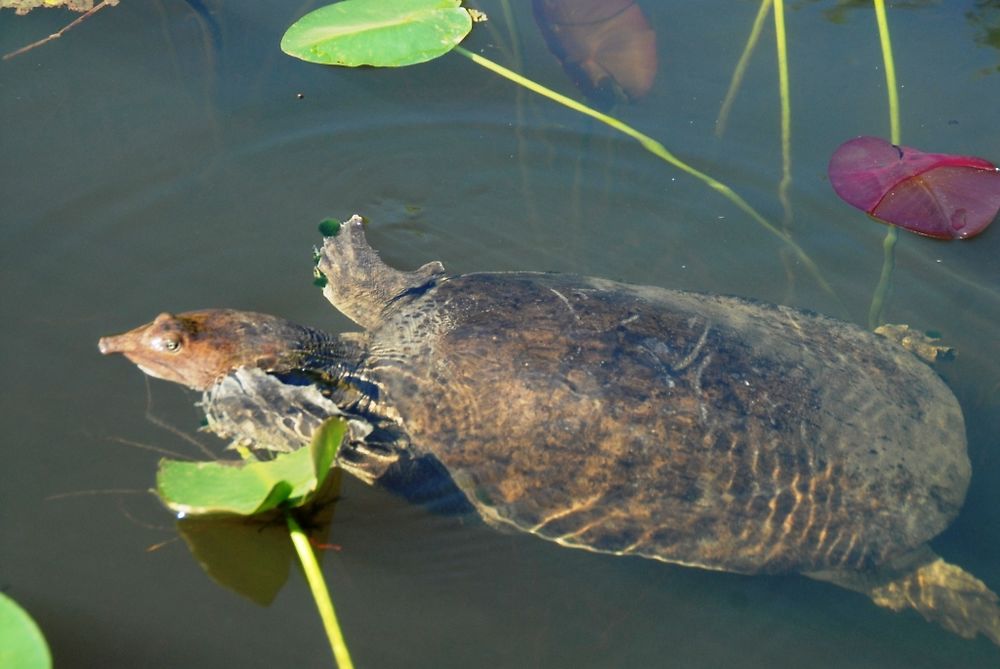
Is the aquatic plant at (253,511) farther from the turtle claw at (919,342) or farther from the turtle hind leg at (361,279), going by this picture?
the turtle claw at (919,342)

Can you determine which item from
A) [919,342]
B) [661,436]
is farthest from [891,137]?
[661,436]

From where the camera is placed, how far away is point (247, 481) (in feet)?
9.38

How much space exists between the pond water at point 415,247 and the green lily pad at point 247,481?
0.71 meters

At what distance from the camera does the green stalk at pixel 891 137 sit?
187 inches

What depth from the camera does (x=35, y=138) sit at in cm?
495

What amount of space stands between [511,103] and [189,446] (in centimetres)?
296

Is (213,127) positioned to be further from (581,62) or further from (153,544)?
(153,544)

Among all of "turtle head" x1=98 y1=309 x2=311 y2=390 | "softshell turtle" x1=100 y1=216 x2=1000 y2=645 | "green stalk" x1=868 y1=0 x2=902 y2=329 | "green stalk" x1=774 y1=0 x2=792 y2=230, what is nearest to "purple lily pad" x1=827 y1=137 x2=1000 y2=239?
"green stalk" x1=868 y1=0 x2=902 y2=329

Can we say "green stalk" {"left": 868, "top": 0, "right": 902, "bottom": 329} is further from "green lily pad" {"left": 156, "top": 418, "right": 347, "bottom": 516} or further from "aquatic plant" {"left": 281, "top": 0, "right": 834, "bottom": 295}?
"green lily pad" {"left": 156, "top": 418, "right": 347, "bottom": 516}

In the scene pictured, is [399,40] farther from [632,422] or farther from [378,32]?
[632,422]

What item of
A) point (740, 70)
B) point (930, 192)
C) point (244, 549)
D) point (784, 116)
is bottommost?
point (244, 549)

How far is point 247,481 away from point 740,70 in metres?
4.27

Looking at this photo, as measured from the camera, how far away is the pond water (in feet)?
11.3

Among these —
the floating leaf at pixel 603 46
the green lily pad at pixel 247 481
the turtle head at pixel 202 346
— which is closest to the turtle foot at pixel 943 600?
the green lily pad at pixel 247 481
